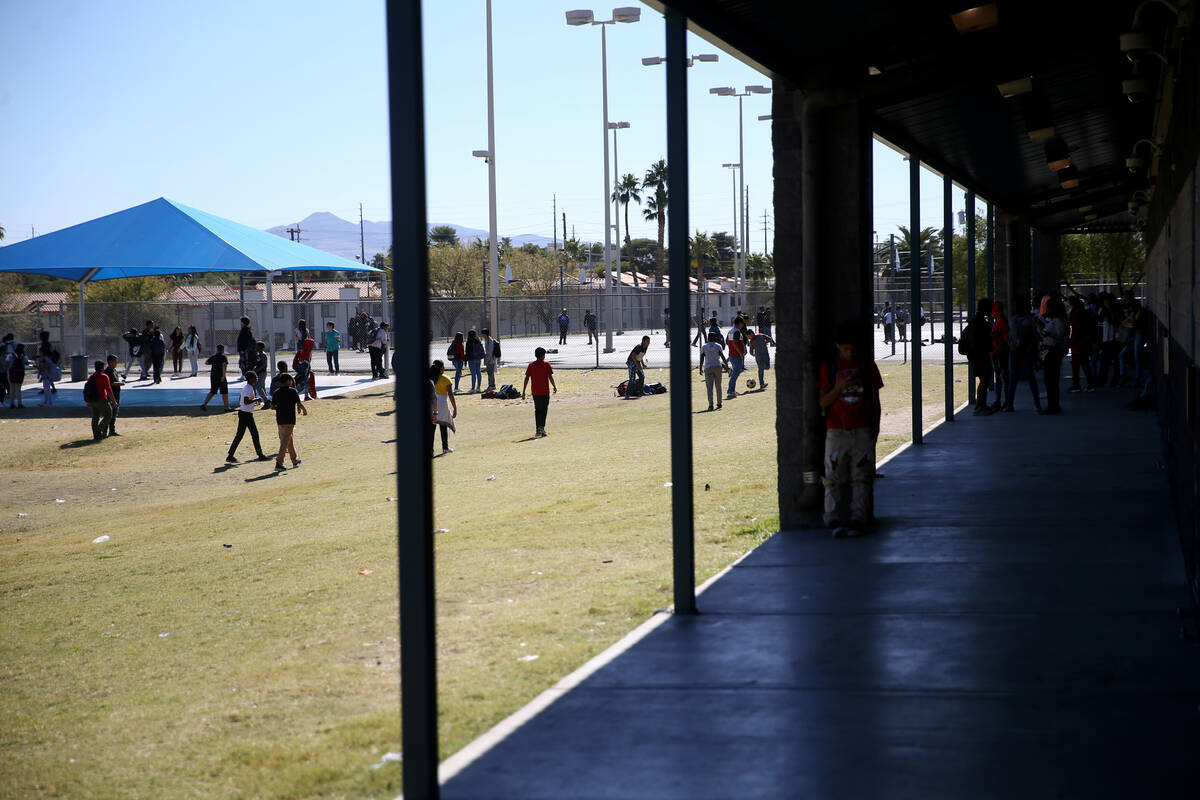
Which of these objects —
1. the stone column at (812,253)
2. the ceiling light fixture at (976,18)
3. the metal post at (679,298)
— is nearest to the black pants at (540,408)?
the stone column at (812,253)

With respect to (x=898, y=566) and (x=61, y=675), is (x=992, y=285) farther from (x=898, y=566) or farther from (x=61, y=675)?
(x=61, y=675)

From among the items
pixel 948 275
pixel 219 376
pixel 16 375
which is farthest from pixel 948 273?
pixel 16 375

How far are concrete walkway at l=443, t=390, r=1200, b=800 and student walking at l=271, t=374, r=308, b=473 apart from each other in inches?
458

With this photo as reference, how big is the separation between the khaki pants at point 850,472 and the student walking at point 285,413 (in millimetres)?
11561

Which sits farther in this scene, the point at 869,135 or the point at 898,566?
the point at 869,135

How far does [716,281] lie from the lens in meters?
149

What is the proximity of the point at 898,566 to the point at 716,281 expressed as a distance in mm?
142049

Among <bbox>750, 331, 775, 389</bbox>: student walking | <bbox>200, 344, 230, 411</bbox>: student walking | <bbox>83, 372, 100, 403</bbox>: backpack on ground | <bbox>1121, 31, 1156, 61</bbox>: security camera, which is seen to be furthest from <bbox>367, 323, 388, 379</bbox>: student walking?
<bbox>1121, 31, 1156, 61</bbox>: security camera

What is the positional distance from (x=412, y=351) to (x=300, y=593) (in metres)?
6.90

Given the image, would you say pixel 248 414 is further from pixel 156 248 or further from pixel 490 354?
pixel 156 248

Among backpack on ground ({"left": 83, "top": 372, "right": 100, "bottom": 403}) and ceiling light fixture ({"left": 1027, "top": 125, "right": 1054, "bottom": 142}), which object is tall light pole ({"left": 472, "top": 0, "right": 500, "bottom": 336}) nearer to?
backpack on ground ({"left": 83, "top": 372, "right": 100, "bottom": 403})

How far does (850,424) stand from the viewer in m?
9.38

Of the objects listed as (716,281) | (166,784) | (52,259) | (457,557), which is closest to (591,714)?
(166,784)

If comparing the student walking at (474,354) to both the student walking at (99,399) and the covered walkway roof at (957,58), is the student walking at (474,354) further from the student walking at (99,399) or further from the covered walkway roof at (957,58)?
the covered walkway roof at (957,58)
